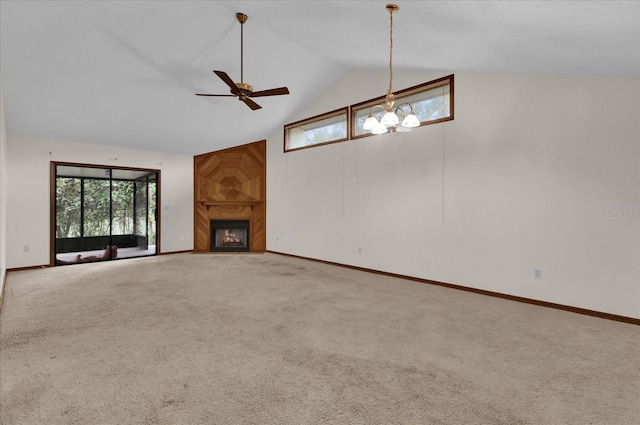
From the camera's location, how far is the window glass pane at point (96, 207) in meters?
6.97

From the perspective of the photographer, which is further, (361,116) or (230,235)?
(230,235)

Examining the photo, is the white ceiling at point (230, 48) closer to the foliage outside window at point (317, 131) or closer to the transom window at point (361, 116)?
the transom window at point (361, 116)

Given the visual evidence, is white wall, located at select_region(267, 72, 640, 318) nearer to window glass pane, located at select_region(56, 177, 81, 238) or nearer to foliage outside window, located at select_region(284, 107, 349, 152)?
foliage outside window, located at select_region(284, 107, 349, 152)

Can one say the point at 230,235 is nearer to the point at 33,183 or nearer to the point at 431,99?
→ the point at 33,183

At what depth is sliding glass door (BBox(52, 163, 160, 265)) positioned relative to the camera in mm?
6618

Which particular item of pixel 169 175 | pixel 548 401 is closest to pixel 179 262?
pixel 169 175

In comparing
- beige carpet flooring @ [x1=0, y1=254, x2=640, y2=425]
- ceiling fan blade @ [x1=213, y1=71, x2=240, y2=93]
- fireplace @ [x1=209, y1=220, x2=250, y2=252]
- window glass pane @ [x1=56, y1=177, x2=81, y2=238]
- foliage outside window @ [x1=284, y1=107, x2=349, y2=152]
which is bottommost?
beige carpet flooring @ [x1=0, y1=254, x2=640, y2=425]

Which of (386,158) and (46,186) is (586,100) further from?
(46,186)

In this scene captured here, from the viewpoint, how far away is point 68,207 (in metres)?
6.68

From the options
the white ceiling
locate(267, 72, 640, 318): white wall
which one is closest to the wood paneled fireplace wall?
the white ceiling

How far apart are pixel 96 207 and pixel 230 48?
5.05 meters

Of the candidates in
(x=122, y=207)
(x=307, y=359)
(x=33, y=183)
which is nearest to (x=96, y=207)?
(x=122, y=207)

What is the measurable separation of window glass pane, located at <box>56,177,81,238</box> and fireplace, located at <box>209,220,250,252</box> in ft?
9.22

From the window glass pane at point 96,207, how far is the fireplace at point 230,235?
2289 millimetres
